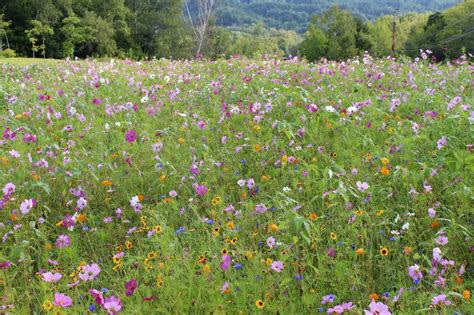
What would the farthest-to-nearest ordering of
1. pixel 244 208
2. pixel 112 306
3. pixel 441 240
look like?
pixel 244 208
pixel 441 240
pixel 112 306

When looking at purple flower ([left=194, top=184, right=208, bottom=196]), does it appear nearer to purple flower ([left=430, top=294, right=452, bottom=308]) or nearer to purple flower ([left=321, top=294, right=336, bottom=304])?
purple flower ([left=321, top=294, right=336, bottom=304])

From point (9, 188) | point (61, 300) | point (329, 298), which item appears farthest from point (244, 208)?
point (9, 188)

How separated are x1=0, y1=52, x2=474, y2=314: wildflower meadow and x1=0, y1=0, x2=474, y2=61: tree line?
2230 cm

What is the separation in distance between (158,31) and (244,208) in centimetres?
4003

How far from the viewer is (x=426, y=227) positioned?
7.90 feet

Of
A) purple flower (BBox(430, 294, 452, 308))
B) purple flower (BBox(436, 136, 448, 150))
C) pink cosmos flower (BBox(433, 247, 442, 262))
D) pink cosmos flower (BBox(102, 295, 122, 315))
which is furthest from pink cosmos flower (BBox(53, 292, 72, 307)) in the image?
purple flower (BBox(436, 136, 448, 150))

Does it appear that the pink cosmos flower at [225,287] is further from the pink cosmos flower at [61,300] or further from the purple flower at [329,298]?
the pink cosmos flower at [61,300]

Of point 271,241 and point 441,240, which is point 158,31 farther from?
point 441,240

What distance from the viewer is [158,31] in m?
40.2

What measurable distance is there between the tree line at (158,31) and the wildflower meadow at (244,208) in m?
22.3

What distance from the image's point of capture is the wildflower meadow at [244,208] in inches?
79.1

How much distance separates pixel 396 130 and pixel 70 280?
2749mm

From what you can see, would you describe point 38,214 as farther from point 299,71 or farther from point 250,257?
point 299,71

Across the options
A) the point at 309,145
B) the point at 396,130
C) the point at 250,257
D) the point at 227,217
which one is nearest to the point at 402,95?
the point at 396,130
